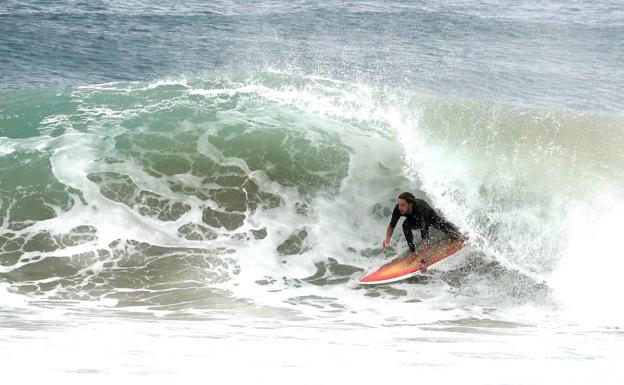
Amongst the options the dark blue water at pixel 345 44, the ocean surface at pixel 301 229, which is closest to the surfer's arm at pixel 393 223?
the ocean surface at pixel 301 229

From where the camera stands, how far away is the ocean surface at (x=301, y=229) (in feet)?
23.4

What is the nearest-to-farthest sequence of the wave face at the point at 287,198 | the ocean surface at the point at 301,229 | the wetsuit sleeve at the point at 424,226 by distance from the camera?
1. the ocean surface at the point at 301,229
2. the wave face at the point at 287,198
3. the wetsuit sleeve at the point at 424,226

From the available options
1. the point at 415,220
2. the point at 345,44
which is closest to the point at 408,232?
the point at 415,220

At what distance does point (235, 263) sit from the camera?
1096 centimetres

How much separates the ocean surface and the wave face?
0.04m

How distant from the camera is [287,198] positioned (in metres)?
12.3

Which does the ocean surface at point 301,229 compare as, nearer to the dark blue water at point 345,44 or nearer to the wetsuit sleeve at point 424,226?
the dark blue water at point 345,44

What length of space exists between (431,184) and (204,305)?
4.87 m

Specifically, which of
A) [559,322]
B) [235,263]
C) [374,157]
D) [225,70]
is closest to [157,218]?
Result: [235,263]

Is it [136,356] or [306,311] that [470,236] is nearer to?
[306,311]

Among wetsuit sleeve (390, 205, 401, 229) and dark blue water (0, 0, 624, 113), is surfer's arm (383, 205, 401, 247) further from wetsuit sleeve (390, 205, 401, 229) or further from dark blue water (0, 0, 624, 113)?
dark blue water (0, 0, 624, 113)

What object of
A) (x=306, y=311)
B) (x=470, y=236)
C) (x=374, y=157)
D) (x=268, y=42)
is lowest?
(x=306, y=311)

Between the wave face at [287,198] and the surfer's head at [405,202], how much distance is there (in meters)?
1.14

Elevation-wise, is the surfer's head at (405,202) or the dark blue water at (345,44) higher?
the dark blue water at (345,44)
